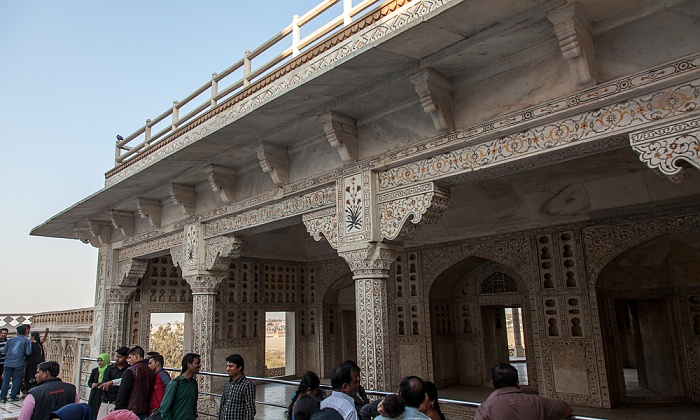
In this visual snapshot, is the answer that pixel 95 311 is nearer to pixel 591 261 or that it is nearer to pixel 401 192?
pixel 401 192

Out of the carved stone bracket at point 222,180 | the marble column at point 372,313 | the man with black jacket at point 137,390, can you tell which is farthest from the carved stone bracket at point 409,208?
the carved stone bracket at point 222,180

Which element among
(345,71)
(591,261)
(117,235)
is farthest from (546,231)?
(117,235)

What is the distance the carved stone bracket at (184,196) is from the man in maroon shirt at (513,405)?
636 cm

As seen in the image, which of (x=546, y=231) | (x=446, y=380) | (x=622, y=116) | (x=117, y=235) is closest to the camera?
(x=622, y=116)

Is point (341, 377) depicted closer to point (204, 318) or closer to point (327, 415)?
point (327, 415)

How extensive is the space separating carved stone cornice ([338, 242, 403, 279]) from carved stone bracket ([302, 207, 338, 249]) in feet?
1.58

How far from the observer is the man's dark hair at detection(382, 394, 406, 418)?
2.55 meters

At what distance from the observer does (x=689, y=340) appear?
7.40 m

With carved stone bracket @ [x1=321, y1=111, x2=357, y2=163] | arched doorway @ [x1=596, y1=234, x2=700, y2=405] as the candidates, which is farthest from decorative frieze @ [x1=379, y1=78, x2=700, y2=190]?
arched doorway @ [x1=596, y1=234, x2=700, y2=405]

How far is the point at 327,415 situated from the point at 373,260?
258 centimetres

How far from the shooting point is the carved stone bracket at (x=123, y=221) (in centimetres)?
990

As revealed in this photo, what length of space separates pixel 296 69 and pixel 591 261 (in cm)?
498

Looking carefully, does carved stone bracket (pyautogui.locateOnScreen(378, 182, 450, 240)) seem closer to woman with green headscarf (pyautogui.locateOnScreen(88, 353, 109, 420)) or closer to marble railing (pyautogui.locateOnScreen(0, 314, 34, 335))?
woman with green headscarf (pyautogui.locateOnScreen(88, 353, 109, 420))

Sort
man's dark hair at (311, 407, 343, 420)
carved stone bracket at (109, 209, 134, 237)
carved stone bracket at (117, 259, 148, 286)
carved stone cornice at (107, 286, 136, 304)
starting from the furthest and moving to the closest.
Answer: carved stone cornice at (107, 286, 136, 304), carved stone bracket at (117, 259, 148, 286), carved stone bracket at (109, 209, 134, 237), man's dark hair at (311, 407, 343, 420)
